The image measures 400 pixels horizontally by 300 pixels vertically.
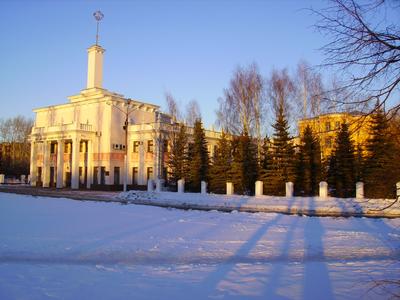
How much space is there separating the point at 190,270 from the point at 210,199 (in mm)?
21986

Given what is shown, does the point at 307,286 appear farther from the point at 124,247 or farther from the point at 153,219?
the point at 153,219

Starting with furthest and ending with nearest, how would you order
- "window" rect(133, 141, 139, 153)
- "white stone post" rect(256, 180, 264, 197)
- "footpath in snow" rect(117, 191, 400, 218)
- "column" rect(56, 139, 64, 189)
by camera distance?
"column" rect(56, 139, 64, 189), "window" rect(133, 141, 139, 153), "white stone post" rect(256, 180, 264, 197), "footpath in snow" rect(117, 191, 400, 218)

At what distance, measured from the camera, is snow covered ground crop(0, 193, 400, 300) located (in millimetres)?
6723

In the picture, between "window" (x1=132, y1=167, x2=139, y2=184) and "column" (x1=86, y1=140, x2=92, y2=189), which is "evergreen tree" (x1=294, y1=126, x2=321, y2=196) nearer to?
"window" (x1=132, y1=167, x2=139, y2=184)

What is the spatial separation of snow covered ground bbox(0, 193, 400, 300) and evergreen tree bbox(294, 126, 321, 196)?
17.8 metres

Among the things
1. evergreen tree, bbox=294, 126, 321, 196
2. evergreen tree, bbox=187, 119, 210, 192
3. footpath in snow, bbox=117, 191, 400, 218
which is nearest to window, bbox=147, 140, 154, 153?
evergreen tree, bbox=187, 119, 210, 192

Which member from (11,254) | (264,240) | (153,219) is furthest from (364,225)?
(11,254)

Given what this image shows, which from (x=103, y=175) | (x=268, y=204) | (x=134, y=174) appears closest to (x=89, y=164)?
(x=103, y=175)

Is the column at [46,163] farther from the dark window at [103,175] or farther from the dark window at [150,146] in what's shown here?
the dark window at [150,146]

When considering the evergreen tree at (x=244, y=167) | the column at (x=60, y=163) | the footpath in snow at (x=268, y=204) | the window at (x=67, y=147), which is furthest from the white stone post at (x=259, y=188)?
the window at (x=67, y=147)

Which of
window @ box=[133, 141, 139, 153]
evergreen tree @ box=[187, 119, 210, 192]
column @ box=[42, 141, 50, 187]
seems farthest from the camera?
column @ box=[42, 141, 50, 187]

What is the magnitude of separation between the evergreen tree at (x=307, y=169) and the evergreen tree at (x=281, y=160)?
1426mm

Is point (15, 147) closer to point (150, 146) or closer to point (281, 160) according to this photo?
point (150, 146)

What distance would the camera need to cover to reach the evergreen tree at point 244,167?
35625 millimetres
